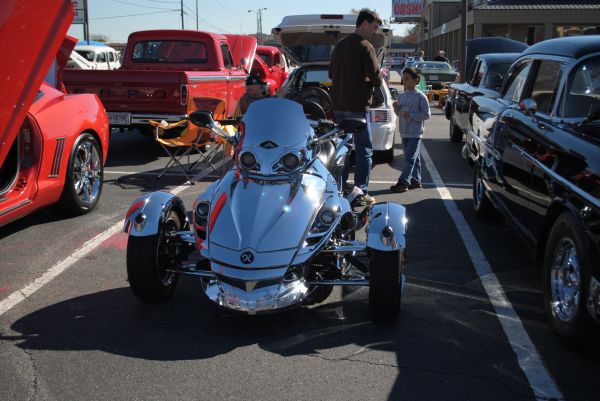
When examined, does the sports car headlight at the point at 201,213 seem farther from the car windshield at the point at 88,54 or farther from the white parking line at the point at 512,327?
the car windshield at the point at 88,54

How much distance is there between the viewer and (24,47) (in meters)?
3.90

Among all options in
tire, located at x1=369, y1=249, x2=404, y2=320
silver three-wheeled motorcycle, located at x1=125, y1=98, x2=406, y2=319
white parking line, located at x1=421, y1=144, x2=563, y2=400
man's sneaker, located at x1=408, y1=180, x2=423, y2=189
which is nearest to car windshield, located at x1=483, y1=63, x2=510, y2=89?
man's sneaker, located at x1=408, y1=180, x2=423, y2=189

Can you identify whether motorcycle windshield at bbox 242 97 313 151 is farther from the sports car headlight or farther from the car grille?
the car grille

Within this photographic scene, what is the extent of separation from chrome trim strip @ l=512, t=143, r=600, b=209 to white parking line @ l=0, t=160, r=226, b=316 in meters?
3.60

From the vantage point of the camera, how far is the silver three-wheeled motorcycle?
12.1ft

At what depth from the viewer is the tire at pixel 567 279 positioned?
3379mm

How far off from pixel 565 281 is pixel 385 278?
1.05m

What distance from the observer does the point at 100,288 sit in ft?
15.1

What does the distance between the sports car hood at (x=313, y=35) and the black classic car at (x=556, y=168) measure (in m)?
3.91

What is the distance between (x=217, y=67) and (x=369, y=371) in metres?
8.82

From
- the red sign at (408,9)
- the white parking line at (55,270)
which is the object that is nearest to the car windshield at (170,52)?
the white parking line at (55,270)

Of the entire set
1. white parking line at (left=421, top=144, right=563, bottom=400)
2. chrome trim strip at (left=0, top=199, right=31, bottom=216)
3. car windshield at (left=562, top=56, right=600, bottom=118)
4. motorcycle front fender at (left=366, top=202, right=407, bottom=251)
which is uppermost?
car windshield at (left=562, top=56, right=600, bottom=118)

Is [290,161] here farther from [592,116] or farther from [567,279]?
[592,116]

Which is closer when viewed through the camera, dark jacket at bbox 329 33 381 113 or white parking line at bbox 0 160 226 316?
white parking line at bbox 0 160 226 316
